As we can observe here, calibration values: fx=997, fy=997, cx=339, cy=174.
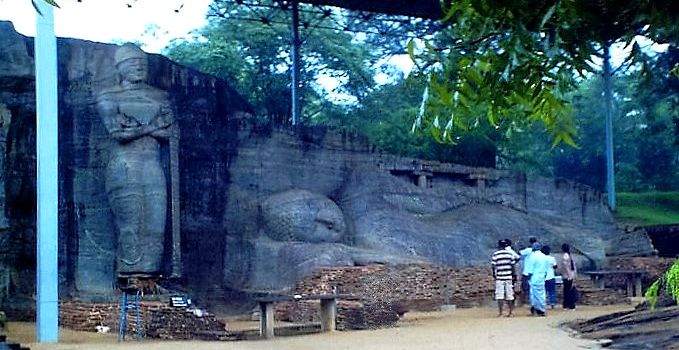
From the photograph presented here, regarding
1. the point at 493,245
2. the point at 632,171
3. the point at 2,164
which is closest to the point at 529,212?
the point at 493,245

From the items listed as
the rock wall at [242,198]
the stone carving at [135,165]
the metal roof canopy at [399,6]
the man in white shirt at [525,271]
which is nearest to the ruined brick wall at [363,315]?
the man in white shirt at [525,271]

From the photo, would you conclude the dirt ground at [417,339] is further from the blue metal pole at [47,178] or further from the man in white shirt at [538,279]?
the blue metal pole at [47,178]

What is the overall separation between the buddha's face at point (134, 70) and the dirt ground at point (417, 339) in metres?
4.95

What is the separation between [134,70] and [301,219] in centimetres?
426

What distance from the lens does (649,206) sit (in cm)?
3391

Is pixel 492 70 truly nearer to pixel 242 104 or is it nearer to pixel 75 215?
pixel 75 215

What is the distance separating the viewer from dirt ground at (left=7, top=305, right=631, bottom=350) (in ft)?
35.1

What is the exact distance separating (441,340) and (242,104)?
10209 mm

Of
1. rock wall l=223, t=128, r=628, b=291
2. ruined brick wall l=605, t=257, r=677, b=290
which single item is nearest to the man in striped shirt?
rock wall l=223, t=128, r=628, b=291

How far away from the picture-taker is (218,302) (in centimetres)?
1803

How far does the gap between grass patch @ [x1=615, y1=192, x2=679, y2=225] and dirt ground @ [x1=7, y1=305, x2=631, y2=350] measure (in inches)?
730

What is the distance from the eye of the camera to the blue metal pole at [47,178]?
1208 cm

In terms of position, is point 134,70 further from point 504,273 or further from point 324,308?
point 504,273

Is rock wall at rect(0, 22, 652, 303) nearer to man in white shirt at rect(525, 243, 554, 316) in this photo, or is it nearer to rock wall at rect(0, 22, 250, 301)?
rock wall at rect(0, 22, 250, 301)
